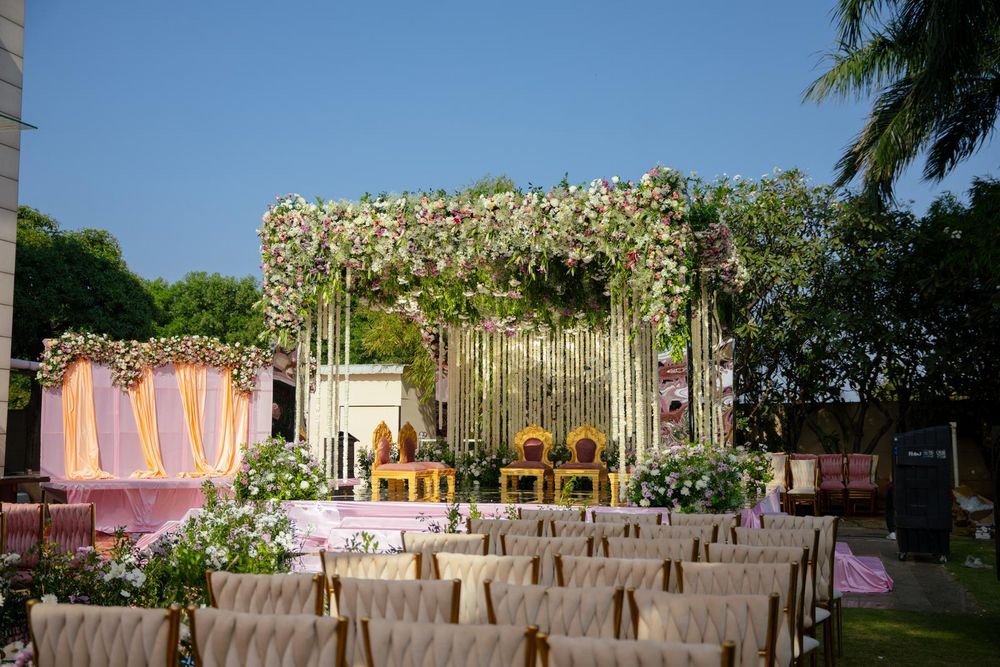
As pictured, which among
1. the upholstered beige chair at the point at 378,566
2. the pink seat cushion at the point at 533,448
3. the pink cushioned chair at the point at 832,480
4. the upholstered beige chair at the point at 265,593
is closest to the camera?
the upholstered beige chair at the point at 265,593

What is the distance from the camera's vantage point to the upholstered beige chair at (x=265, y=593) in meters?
3.41

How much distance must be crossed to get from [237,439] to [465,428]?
10.2 ft

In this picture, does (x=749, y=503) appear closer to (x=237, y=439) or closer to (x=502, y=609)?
(x=502, y=609)

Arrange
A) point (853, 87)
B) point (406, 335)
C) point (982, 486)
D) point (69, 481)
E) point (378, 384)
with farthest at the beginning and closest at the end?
point (406, 335) → point (378, 384) → point (982, 486) → point (853, 87) → point (69, 481)

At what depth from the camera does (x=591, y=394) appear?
13141 millimetres

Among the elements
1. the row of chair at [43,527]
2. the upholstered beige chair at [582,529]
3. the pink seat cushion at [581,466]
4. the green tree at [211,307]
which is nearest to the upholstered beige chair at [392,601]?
the upholstered beige chair at [582,529]

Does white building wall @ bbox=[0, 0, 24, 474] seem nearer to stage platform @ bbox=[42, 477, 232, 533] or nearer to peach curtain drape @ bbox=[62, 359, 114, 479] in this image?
peach curtain drape @ bbox=[62, 359, 114, 479]

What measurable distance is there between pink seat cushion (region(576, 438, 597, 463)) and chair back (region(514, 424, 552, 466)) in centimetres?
42

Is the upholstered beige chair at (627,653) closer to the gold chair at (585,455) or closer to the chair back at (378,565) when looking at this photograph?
the chair back at (378,565)

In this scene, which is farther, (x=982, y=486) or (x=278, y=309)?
(x=982, y=486)

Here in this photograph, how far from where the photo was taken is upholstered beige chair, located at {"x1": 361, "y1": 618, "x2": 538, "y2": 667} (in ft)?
8.46

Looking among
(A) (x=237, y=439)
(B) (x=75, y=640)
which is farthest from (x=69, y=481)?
(B) (x=75, y=640)

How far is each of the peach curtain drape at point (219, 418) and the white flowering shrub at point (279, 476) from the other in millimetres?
3648

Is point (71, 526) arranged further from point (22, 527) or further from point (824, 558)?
point (824, 558)
